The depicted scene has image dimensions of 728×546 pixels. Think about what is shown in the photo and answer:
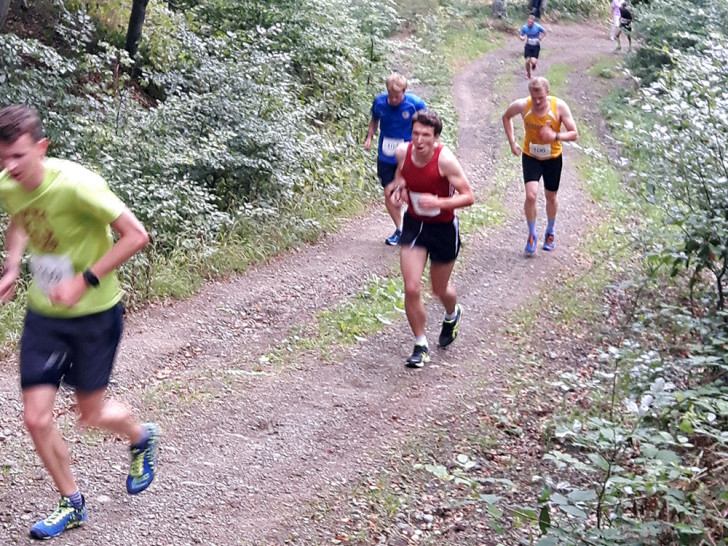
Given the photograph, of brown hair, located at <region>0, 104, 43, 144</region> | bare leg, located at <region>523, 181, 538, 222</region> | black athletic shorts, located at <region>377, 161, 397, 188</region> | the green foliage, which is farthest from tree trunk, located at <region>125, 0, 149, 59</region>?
brown hair, located at <region>0, 104, 43, 144</region>

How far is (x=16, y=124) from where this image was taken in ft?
11.4

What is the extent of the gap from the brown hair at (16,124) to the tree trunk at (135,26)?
348 inches

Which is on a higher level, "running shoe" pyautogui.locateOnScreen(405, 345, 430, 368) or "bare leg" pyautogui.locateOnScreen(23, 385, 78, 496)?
"bare leg" pyautogui.locateOnScreen(23, 385, 78, 496)

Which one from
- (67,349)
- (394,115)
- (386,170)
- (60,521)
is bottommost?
(386,170)

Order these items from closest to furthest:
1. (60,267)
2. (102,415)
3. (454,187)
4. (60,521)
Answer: (60,267)
(102,415)
(60,521)
(454,187)

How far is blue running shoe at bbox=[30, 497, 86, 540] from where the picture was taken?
13.2 ft

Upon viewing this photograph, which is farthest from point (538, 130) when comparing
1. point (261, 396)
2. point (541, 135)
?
point (261, 396)

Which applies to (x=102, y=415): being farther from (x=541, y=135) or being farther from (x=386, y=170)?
(x=541, y=135)

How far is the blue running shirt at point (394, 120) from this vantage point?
9.10 m

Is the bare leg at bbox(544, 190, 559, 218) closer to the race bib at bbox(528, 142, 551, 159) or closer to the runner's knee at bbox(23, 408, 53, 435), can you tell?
the race bib at bbox(528, 142, 551, 159)

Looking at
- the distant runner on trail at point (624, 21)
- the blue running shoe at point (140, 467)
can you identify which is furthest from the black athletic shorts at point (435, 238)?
the distant runner on trail at point (624, 21)

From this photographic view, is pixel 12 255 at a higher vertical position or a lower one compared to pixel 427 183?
higher

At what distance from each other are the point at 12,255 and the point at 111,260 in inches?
28.0

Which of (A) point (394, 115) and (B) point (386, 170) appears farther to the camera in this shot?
(B) point (386, 170)
